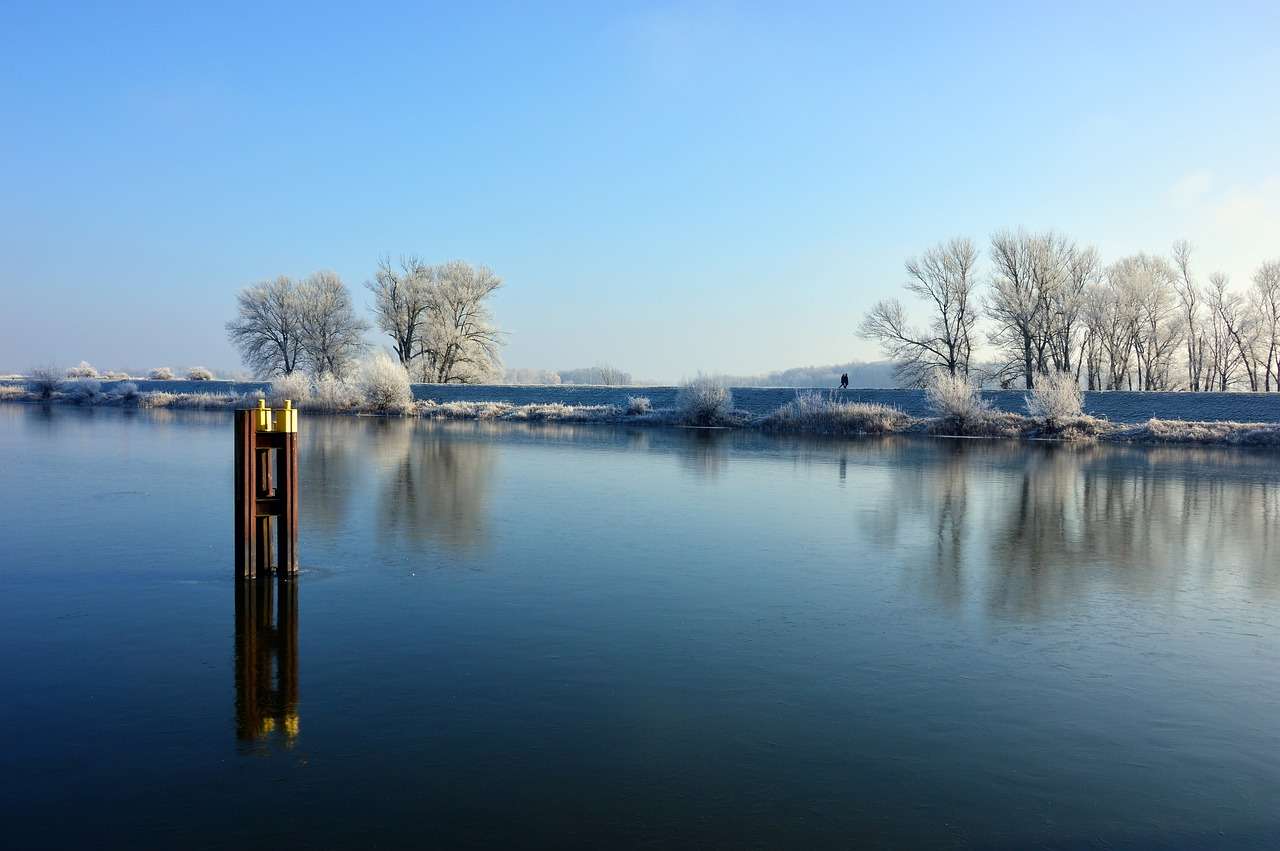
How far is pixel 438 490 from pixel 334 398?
30.9 metres

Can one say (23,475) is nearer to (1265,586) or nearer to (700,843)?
(700,843)

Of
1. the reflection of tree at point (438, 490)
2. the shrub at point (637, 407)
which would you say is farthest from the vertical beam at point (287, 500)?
the shrub at point (637, 407)

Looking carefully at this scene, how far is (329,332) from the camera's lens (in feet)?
190

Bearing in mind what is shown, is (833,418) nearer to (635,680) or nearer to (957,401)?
(957,401)

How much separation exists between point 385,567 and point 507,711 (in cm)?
394

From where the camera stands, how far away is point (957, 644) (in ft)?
22.4

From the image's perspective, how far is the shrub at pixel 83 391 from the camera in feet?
152

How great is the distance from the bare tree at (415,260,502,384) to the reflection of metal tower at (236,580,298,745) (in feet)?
159

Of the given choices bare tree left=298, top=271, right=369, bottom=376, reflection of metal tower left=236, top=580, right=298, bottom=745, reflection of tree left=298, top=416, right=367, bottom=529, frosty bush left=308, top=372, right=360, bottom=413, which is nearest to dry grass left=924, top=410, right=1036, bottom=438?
reflection of tree left=298, top=416, right=367, bottom=529

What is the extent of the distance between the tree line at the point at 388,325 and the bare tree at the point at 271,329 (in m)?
0.06

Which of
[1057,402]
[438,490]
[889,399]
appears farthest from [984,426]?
[438,490]

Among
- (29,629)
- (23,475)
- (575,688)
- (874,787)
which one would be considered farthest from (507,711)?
(23,475)

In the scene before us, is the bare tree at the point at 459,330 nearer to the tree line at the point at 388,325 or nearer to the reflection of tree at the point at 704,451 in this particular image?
the tree line at the point at 388,325

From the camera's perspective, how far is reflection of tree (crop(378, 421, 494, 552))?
1085cm
